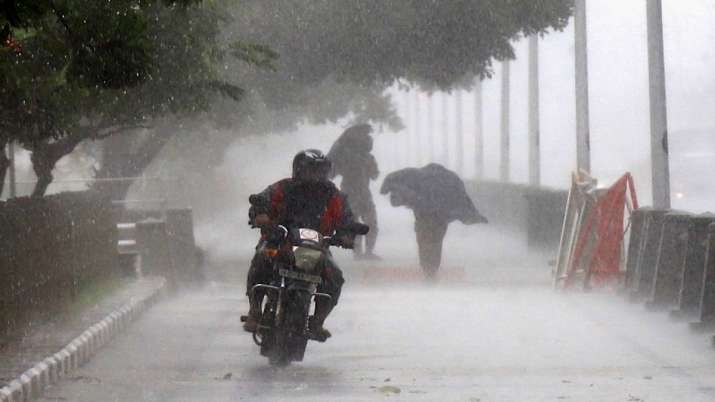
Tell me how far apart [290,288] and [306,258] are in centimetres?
23

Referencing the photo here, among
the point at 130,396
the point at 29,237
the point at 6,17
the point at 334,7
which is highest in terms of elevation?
the point at 334,7

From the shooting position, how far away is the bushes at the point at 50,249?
13.3 m

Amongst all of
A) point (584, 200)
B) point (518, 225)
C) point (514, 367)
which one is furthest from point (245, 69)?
point (514, 367)

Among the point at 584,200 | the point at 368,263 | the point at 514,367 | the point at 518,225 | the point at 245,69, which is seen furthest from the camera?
the point at 518,225

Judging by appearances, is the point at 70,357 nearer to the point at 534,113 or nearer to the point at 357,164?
the point at 357,164

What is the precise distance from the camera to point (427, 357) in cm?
1309

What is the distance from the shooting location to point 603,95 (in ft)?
406

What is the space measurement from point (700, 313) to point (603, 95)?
110226 mm

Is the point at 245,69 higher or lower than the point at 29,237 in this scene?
higher

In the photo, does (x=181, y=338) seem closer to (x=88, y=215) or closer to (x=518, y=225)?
(x=88, y=215)

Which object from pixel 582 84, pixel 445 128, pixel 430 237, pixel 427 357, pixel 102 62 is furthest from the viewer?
pixel 445 128


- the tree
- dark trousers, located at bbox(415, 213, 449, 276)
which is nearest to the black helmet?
the tree

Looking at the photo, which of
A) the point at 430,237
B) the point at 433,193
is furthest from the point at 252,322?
the point at 430,237

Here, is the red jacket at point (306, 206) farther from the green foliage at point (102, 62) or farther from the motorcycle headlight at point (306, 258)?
the green foliage at point (102, 62)
